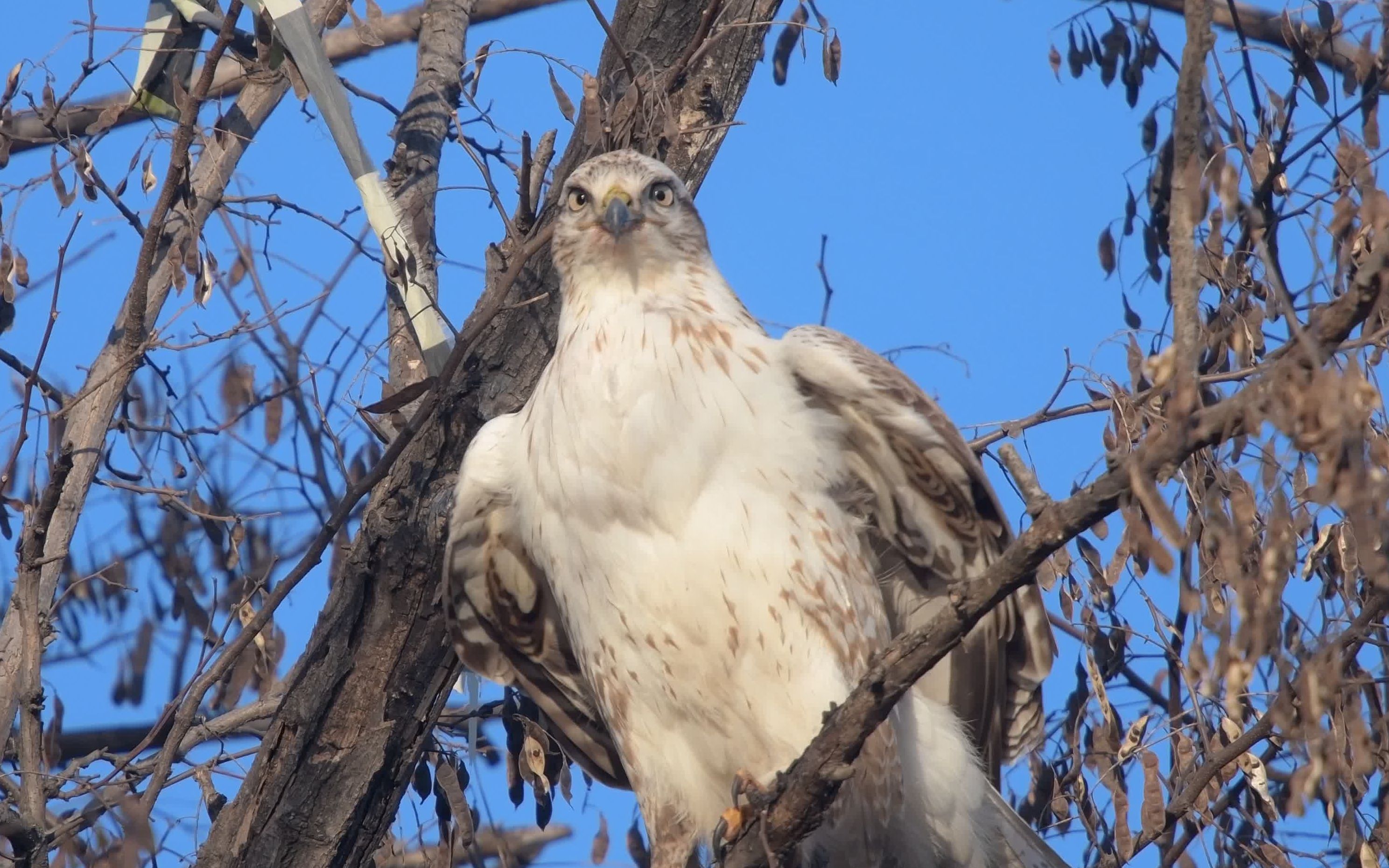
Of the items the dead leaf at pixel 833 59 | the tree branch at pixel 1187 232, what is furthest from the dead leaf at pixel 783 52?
the tree branch at pixel 1187 232

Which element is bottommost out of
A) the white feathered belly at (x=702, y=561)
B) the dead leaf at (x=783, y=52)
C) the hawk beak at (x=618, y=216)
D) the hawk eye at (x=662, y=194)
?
the white feathered belly at (x=702, y=561)

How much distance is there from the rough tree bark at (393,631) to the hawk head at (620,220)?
0.30 feet

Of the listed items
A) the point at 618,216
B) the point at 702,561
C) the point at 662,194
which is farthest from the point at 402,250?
the point at 702,561

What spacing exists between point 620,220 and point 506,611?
1152 mm

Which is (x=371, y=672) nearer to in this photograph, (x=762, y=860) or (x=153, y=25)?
(x=762, y=860)

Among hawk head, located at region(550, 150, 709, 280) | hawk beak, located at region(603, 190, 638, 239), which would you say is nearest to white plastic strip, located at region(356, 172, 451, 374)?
hawk head, located at region(550, 150, 709, 280)

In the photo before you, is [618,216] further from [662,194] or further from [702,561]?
[702,561]

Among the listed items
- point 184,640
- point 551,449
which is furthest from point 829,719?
point 184,640

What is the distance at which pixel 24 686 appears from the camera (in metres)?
3.51

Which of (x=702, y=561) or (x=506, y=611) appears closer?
(x=702, y=561)

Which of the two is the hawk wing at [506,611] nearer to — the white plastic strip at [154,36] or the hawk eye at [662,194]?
the hawk eye at [662,194]

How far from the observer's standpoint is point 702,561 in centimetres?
368

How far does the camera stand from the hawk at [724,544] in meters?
3.71

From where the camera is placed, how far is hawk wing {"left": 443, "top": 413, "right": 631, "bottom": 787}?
4.03 meters
